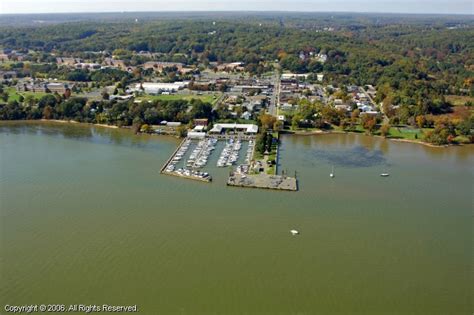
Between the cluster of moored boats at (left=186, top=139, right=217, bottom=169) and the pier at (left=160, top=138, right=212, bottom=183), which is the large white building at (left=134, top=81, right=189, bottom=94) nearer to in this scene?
the cluster of moored boats at (left=186, top=139, right=217, bottom=169)

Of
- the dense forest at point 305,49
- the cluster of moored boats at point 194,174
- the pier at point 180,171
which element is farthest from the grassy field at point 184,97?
the cluster of moored boats at point 194,174

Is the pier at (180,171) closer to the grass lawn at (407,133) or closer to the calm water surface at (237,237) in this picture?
the calm water surface at (237,237)

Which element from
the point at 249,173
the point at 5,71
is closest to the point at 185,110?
the point at 249,173

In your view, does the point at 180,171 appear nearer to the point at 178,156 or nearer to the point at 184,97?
the point at 178,156

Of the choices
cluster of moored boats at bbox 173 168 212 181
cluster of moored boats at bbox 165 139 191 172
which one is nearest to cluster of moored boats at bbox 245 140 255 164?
cluster of moored boats at bbox 173 168 212 181

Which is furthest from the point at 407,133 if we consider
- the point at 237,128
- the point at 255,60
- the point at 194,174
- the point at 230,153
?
the point at 255,60
